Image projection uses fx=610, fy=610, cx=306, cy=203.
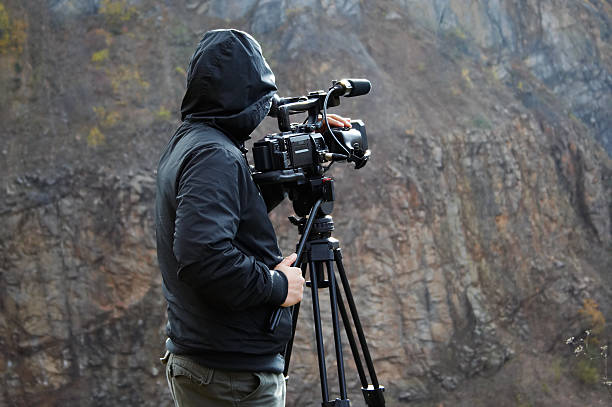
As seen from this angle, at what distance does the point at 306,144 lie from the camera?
8.30 feet

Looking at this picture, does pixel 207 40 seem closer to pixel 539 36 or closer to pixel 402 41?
pixel 402 41

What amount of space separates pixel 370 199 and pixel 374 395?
15.5 feet

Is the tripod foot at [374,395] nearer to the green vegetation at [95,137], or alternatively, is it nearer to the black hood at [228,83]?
the black hood at [228,83]

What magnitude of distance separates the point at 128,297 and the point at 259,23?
446 centimetres

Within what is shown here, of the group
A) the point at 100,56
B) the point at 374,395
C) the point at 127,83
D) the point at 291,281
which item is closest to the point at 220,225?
the point at 291,281

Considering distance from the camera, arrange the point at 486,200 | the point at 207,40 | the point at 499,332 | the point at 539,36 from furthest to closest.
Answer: the point at 539,36 < the point at 486,200 < the point at 499,332 < the point at 207,40

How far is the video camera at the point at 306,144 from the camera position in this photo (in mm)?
2404

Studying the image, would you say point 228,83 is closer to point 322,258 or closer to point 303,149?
point 303,149

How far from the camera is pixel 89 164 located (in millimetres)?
7395

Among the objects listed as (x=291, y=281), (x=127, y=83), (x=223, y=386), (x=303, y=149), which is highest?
(x=127, y=83)

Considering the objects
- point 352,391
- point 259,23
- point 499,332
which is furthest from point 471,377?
point 259,23

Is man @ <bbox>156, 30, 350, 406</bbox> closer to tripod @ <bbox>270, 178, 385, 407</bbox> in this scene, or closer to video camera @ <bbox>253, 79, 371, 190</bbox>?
video camera @ <bbox>253, 79, 371, 190</bbox>

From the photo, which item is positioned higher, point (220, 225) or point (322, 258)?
point (220, 225)

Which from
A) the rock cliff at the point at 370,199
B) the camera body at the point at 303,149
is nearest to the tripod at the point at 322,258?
the camera body at the point at 303,149
